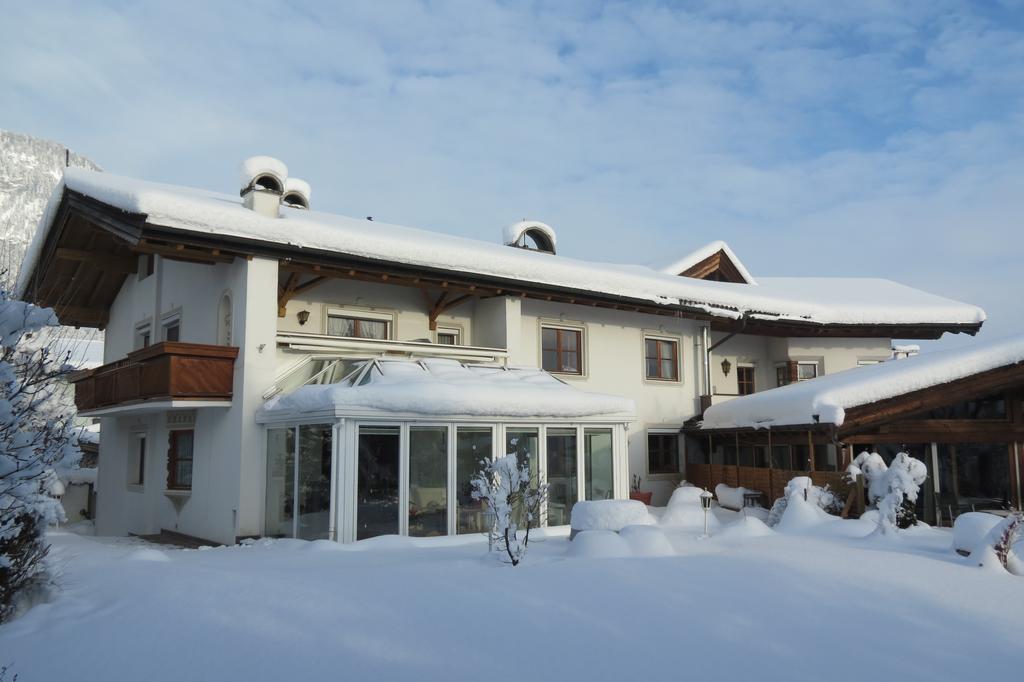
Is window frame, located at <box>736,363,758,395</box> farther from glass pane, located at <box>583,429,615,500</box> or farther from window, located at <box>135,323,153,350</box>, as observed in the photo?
window, located at <box>135,323,153,350</box>

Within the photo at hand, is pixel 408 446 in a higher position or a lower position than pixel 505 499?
higher

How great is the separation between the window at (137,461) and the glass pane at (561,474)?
1016cm

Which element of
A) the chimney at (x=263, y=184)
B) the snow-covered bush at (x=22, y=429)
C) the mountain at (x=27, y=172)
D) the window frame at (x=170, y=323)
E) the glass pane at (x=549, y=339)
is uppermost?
the mountain at (x=27, y=172)

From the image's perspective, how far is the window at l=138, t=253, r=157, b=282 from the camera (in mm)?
17786

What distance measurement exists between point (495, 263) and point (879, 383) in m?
7.89

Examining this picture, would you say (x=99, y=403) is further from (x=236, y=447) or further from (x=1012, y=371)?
(x=1012, y=371)

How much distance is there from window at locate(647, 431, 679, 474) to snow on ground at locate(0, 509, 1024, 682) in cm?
1014

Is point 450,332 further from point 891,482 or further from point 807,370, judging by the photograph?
point 807,370

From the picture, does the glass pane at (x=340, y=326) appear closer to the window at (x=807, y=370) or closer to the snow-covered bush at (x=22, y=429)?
the snow-covered bush at (x=22, y=429)

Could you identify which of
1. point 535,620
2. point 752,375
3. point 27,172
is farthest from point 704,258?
point 27,172

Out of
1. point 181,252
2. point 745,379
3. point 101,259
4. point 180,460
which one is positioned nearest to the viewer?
point 181,252

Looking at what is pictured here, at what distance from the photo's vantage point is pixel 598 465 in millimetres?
14570

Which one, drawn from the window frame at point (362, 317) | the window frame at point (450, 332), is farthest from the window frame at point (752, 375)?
the window frame at point (362, 317)

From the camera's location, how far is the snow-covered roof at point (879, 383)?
15.0 m
